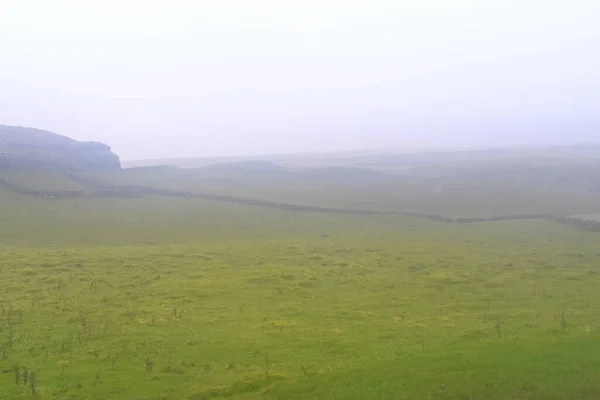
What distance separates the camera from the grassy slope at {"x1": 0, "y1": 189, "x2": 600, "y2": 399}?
20.3m

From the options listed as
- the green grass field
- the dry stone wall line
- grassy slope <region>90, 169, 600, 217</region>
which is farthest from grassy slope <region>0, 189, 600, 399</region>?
grassy slope <region>90, 169, 600, 217</region>

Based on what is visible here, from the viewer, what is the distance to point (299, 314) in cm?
3300

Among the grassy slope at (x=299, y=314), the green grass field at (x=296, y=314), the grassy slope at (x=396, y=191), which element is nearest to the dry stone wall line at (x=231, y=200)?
the grassy slope at (x=396, y=191)

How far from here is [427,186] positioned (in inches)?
5059

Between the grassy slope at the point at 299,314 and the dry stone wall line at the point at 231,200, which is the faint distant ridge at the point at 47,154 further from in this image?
the grassy slope at the point at 299,314

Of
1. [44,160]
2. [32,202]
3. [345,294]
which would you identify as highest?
[44,160]

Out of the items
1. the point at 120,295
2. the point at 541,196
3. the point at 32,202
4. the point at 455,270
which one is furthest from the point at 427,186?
the point at 120,295

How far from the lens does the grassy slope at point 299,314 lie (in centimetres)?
2028

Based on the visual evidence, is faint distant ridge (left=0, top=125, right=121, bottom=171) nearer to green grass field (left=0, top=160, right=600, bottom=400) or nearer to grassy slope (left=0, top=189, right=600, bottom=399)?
green grass field (left=0, top=160, right=600, bottom=400)

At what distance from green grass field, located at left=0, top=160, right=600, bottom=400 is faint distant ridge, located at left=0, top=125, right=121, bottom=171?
33738 mm

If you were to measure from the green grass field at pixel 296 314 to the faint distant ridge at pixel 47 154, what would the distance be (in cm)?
3374

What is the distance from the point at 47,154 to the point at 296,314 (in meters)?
111

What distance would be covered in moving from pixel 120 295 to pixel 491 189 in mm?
103128

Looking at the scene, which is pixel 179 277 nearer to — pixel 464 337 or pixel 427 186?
pixel 464 337
